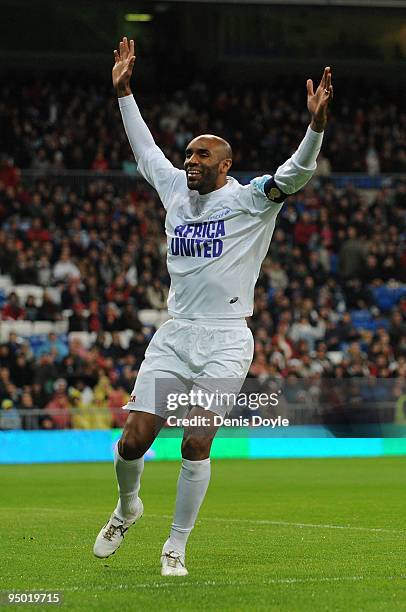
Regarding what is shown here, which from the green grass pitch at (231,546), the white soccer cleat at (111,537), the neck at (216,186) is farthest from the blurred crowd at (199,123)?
the white soccer cleat at (111,537)

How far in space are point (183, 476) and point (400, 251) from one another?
25.1 m

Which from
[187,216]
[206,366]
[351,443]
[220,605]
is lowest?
[351,443]

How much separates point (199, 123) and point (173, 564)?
29.5 meters

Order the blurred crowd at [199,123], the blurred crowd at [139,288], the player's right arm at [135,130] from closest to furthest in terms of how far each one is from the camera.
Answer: the player's right arm at [135,130] < the blurred crowd at [139,288] < the blurred crowd at [199,123]

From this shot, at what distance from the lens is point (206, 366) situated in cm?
812

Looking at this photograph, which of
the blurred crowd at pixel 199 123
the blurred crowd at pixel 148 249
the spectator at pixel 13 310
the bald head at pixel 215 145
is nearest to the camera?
the bald head at pixel 215 145

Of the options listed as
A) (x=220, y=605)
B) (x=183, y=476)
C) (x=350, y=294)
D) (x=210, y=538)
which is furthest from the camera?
(x=350, y=294)

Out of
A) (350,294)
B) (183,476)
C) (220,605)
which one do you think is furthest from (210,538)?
(350,294)

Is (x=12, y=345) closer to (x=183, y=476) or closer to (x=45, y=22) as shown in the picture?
(x=45, y=22)

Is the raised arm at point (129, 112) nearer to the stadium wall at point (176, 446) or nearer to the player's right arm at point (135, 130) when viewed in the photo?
the player's right arm at point (135, 130)

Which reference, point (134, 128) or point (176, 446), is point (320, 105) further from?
point (176, 446)

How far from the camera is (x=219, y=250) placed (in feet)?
27.2

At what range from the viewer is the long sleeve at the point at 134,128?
9086mm

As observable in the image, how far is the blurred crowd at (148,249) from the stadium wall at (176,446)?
392mm
